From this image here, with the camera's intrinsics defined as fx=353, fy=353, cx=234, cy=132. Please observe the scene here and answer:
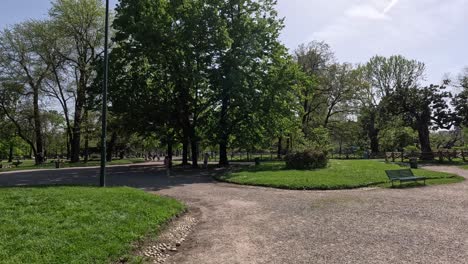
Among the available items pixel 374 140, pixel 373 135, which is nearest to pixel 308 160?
pixel 373 135

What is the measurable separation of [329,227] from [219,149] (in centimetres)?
2519

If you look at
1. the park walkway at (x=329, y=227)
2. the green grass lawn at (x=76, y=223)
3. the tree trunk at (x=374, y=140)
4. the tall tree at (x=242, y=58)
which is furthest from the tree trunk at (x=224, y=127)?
the tree trunk at (x=374, y=140)

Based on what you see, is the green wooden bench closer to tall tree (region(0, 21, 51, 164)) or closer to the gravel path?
the gravel path

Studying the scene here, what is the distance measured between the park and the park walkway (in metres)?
0.05

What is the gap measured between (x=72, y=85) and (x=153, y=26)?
21.9m

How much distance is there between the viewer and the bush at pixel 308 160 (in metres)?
23.2

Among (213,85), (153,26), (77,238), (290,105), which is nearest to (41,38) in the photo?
(153,26)

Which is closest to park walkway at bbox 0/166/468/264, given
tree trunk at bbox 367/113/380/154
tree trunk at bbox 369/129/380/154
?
tree trunk at bbox 367/113/380/154

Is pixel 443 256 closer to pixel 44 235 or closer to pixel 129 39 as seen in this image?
pixel 44 235

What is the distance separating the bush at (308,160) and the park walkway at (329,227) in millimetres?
9162

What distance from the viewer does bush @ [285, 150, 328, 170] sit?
23.2m

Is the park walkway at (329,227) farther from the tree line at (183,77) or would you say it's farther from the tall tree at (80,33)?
the tall tree at (80,33)

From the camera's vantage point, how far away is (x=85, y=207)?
29.6 feet

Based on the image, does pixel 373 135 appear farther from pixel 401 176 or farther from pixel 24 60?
pixel 24 60
